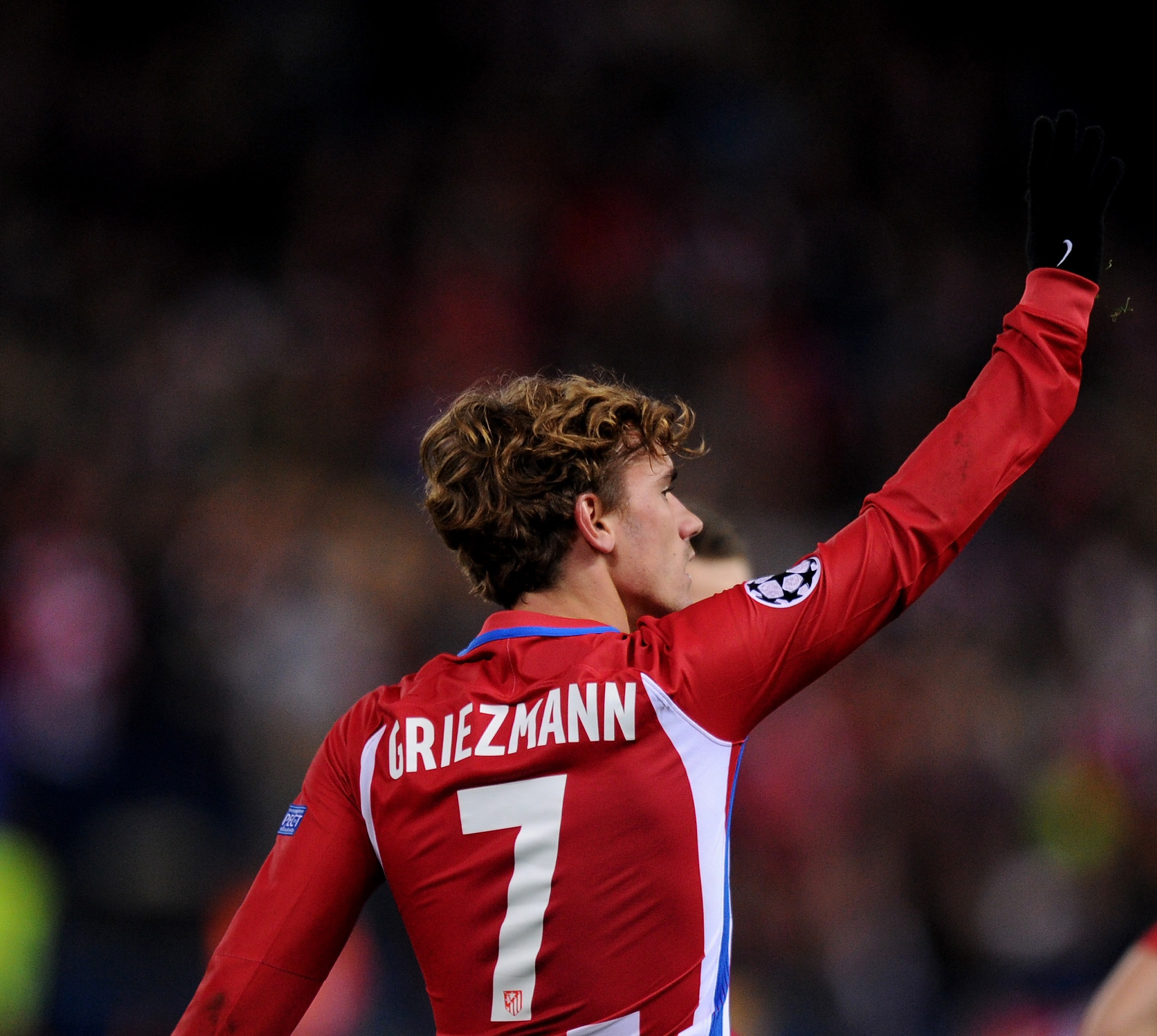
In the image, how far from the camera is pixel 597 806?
1.75m

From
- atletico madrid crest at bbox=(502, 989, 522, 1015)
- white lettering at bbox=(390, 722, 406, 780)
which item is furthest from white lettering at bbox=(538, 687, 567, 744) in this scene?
atletico madrid crest at bbox=(502, 989, 522, 1015)

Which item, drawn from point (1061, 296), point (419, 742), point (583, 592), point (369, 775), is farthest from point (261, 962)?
point (1061, 296)

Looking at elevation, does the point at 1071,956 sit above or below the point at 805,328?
below

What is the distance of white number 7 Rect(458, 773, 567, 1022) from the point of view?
69.0 inches

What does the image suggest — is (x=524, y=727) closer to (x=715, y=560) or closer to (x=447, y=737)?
(x=447, y=737)

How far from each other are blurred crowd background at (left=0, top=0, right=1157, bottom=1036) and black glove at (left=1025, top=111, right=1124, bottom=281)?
13.4ft

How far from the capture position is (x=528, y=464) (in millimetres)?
1989

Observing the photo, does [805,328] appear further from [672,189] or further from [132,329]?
[132,329]

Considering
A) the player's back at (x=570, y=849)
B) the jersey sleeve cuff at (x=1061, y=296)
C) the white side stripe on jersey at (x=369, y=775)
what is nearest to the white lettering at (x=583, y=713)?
the player's back at (x=570, y=849)

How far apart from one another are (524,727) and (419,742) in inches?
7.5

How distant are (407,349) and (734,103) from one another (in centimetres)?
308

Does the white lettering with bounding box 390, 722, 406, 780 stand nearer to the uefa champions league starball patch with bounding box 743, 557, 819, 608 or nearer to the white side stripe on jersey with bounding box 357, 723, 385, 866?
the white side stripe on jersey with bounding box 357, 723, 385, 866

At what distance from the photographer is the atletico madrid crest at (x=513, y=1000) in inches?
69.1

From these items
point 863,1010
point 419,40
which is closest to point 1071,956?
point 863,1010
